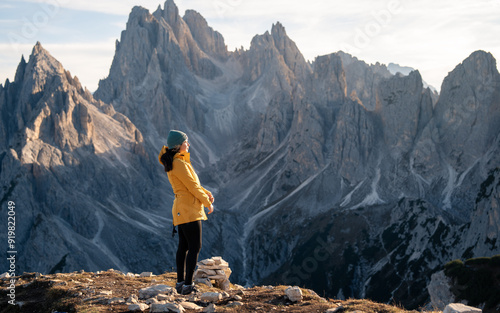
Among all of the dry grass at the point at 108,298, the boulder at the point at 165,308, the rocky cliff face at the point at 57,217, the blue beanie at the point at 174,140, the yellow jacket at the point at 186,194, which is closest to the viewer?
the boulder at the point at 165,308

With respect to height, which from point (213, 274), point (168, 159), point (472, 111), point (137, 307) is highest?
point (472, 111)

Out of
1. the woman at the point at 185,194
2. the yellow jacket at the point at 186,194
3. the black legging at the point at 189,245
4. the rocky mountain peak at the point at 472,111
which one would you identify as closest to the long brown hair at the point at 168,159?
the woman at the point at 185,194

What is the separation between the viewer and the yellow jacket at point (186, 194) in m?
16.2

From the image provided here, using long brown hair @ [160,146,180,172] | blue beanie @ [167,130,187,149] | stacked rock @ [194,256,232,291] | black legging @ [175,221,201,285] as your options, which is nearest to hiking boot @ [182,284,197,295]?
black legging @ [175,221,201,285]

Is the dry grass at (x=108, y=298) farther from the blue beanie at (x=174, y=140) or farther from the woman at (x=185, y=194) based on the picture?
the blue beanie at (x=174, y=140)

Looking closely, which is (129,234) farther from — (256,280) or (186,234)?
(186,234)

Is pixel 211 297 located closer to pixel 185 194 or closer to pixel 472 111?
pixel 185 194

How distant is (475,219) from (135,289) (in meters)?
122

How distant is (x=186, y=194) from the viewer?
53.9ft

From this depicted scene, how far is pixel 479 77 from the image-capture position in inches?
7559

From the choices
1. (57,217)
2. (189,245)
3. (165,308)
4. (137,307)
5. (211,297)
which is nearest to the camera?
(165,308)

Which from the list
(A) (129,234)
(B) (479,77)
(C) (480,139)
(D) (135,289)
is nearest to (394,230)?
(C) (480,139)

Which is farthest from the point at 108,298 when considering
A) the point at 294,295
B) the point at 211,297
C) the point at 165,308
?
the point at 294,295

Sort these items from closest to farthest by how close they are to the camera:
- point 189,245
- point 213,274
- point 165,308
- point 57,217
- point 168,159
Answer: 1. point 165,308
2. point 168,159
3. point 189,245
4. point 213,274
5. point 57,217
